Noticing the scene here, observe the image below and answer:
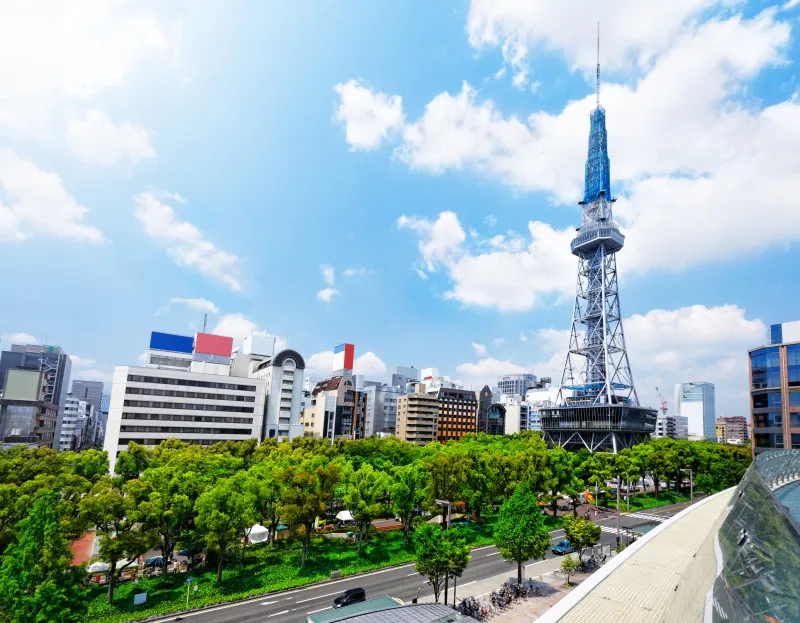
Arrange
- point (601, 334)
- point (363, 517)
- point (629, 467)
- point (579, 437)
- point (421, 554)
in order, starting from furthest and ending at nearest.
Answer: point (601, 334) < point (579, 437) < point (629, 467) < point (363, 517) < point (421, 554)

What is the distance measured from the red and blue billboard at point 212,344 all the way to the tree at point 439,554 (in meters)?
83.3

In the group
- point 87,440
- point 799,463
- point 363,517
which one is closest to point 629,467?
point 799,463

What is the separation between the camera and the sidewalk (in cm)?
2891

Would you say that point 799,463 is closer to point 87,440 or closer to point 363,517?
point 363,517

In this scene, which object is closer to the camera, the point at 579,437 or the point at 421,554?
the point at 421,554

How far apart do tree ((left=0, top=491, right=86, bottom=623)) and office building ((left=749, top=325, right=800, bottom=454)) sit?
84.0 metres

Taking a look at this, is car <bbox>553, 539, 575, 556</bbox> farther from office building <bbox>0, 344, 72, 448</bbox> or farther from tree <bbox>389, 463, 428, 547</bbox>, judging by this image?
office building <bbox>0, 344, 72, 448</bbox>

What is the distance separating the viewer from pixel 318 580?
36219 mm

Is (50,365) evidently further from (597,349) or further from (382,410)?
(597,349)

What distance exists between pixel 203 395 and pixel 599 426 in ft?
303

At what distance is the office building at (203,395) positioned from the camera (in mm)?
76562

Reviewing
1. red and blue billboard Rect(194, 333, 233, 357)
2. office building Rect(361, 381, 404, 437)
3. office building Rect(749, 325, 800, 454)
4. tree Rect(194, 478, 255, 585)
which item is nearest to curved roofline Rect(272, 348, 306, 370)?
red and blue billboard Rect(194, 333, 233, 357)

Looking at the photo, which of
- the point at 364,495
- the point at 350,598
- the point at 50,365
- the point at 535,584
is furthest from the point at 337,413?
the point at 350,598

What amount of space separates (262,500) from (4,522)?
1935 centimetres
